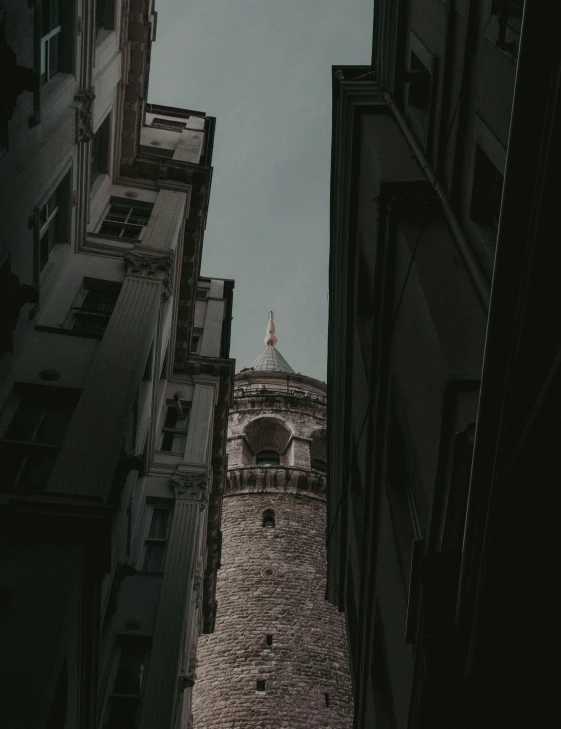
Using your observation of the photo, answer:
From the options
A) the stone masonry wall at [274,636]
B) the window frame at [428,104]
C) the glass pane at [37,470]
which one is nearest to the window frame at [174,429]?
the glass pane at [37,470]

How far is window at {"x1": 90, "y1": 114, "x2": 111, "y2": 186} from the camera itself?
19.4m

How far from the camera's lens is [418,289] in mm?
8820

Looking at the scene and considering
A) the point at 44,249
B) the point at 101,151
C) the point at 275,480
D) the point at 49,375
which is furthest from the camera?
the point at 275,480

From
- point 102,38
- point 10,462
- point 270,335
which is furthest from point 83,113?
point 270,335

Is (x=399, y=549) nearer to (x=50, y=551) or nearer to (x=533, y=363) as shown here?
(x=50, y=551)

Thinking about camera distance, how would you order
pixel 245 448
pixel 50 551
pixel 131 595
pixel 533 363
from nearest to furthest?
pixel 533 363, pixel 50 551, pixel 131 595, pixel 245 448

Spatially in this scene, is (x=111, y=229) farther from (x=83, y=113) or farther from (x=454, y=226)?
(x=454, y=226)

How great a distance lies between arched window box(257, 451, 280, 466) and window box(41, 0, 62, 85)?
3317 centimetres

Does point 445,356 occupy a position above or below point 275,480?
below

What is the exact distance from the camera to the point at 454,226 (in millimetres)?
9297

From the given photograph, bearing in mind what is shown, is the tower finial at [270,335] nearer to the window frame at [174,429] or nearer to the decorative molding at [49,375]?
the window frame at [174,429]

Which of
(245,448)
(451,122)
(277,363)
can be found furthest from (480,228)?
(277,363)

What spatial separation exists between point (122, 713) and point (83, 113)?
11.6 meters

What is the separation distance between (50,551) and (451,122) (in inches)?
302
